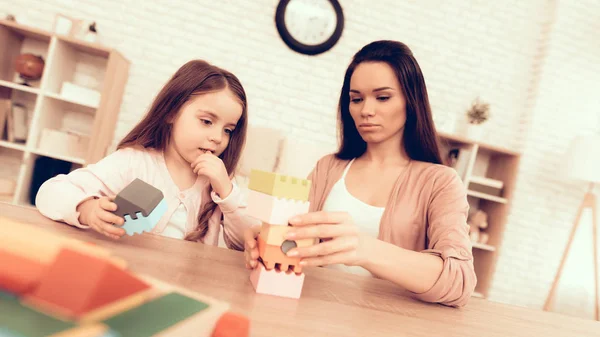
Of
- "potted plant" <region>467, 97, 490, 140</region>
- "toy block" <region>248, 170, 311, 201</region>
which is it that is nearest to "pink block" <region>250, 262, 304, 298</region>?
"toy block" <region>248, 170, 311, 201</region>

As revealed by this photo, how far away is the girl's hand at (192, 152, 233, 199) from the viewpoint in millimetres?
1149

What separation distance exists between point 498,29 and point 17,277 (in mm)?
4566

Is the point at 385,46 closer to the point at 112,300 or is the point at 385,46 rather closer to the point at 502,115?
the point at 112,300

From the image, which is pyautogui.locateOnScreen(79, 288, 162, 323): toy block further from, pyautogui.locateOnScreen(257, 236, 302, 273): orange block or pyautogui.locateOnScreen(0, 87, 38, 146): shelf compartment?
pyautogui.locateOnScreen(0, 87, 38, 146): shelf compartment

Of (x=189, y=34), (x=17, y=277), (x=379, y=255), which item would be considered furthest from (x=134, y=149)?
(x=189, y=34)

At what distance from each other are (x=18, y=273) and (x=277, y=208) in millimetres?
408

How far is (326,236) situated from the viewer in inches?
27.9

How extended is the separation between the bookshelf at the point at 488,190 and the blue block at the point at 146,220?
3.21 metres

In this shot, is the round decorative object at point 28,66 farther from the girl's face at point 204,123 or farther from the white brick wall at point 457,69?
the girl's face at point 204,123

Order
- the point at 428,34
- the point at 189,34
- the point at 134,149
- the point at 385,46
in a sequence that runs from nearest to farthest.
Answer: the point at 134,149 < the point at 385,46 < the point at 189,34 < the point at 428,34

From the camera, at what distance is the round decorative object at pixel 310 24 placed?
11.9 feet

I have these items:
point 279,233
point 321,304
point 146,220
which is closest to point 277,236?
point 279,233

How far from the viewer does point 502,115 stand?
4.07 metres

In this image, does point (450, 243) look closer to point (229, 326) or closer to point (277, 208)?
point (277, 208)
